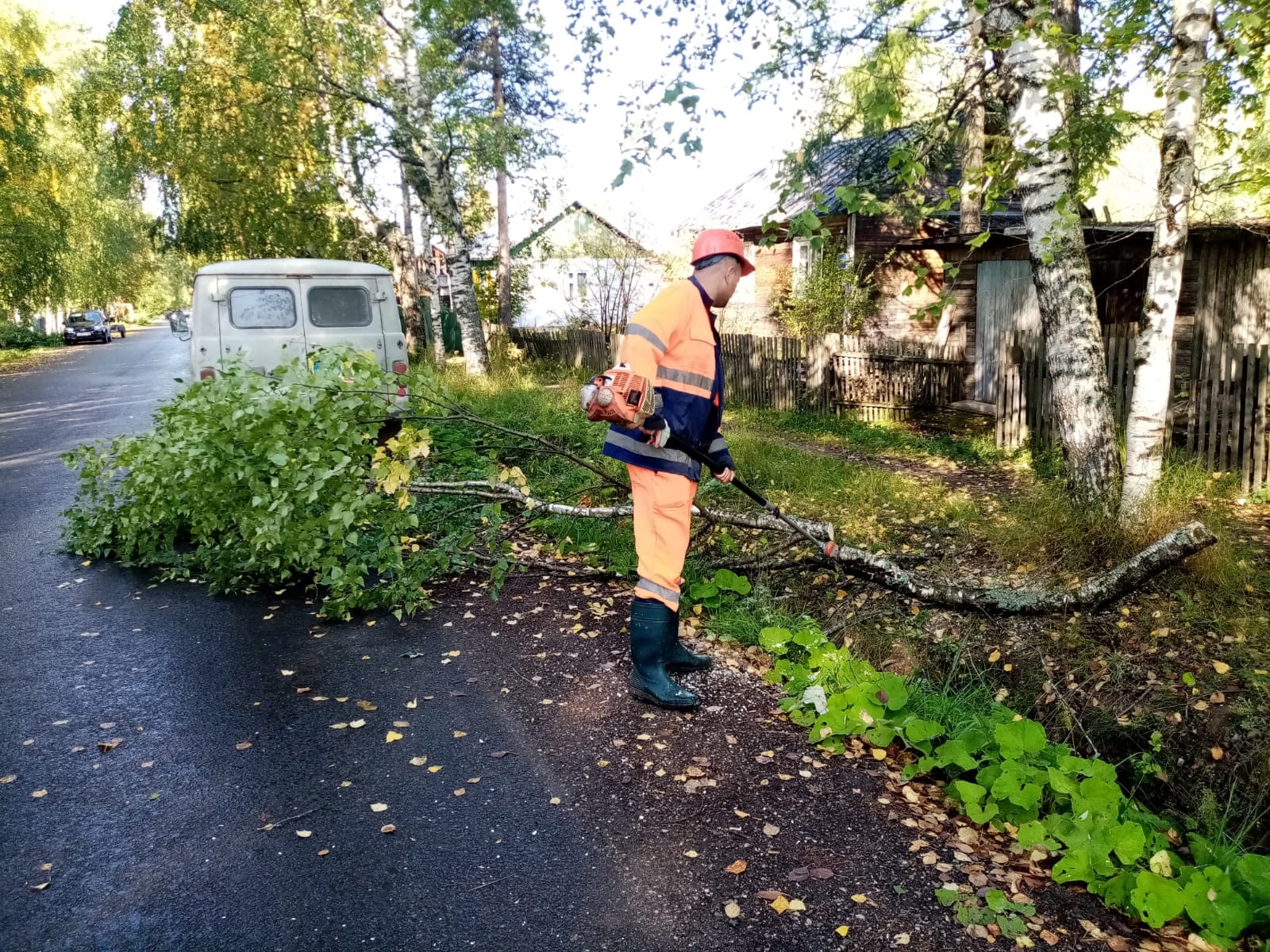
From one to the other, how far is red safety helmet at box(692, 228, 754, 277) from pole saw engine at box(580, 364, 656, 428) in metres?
0.72

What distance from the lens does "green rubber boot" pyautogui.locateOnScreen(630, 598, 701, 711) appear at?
4.21 metres

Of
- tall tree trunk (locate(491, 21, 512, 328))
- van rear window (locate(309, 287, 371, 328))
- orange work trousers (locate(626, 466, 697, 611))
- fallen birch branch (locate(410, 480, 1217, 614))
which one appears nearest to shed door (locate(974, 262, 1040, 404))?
van rear window (locate(309, 287, 371, 328))

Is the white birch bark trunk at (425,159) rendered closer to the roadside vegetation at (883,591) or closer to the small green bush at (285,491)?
the roadside vegetation at (883,591)

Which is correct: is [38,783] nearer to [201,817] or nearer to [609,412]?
[201,817]

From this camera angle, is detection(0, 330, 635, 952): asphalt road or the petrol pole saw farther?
the petrol pole saw

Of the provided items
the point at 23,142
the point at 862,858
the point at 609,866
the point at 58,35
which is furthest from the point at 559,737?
the point at 58,35

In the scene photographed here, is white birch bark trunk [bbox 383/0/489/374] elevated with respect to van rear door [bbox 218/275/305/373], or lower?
elevated

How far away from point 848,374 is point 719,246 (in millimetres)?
9940

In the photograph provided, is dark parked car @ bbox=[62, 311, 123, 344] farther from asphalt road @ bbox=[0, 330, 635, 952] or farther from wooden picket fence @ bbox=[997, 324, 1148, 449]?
wooden picket fence @ bbox=[997, 324, 1148, 449]

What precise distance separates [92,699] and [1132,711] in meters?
4.97

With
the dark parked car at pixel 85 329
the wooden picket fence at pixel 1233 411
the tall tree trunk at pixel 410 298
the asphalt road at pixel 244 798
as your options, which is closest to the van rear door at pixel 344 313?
the asphalt road at pixel 244 798

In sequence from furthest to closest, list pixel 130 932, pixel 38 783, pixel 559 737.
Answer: pixel 559 737
pixel 38 783
pixel 130 932

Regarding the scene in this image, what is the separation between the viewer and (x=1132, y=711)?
4137mm

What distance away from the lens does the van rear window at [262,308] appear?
10398 mm
